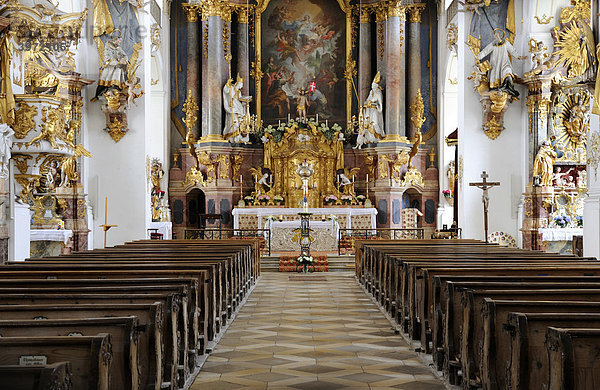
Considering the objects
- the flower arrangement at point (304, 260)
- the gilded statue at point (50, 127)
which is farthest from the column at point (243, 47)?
the gilded statue at point (50, 127)

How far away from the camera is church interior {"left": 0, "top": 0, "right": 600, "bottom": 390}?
205 inches

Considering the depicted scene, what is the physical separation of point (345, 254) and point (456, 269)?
11.5 metres

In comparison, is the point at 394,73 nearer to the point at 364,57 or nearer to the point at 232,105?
the point at 364,57

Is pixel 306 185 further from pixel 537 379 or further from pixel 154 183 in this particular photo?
pixel 537 379

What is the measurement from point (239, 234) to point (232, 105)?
4358mm

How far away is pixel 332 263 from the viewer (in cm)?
1752

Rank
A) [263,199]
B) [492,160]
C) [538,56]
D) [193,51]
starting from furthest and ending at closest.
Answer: [193,51]
[263,199]
[492,160]
[538,56]

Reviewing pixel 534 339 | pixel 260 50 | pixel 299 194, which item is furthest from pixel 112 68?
pixel 534 339

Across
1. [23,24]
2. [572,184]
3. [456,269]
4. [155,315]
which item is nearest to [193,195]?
[572,184]

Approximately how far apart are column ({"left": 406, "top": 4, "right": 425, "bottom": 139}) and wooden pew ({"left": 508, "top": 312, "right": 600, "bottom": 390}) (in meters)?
20.4

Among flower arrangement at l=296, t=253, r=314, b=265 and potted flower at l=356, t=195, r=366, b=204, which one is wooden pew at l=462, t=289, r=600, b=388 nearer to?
Result: flower arrangement at l=296, t=253, r=314, b=265

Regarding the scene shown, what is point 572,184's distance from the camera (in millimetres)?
17984

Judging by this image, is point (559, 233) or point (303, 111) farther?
point (303, 111)

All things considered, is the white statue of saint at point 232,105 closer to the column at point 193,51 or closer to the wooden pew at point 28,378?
the column at point 193,51
